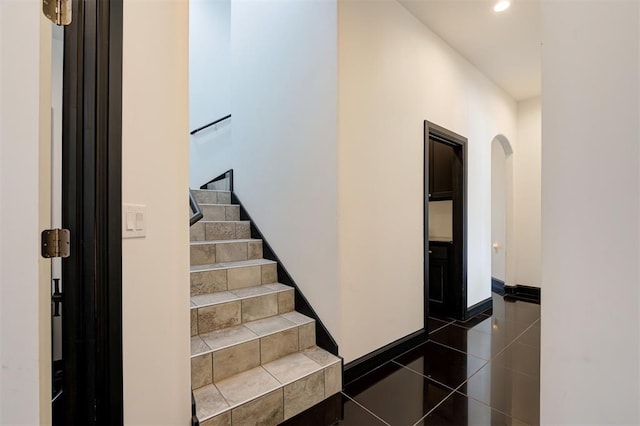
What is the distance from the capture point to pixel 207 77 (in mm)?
4184

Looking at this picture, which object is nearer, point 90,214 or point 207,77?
point 90,214

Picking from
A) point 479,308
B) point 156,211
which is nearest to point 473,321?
point 479,308

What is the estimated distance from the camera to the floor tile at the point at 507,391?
5.89 feet

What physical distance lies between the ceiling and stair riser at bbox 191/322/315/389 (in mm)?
2837

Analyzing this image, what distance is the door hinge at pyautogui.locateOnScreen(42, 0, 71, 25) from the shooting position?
2.93ft

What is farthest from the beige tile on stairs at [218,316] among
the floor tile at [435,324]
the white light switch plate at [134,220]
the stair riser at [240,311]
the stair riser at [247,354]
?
the floor tile at [435,324]

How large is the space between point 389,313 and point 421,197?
1.11 m

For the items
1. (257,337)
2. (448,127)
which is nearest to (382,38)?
(448,127)

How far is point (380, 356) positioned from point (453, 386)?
0.54 meters

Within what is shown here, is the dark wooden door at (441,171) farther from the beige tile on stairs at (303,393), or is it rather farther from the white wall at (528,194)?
the beige tile on stairs at (303,393)

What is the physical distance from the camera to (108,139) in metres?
1.05

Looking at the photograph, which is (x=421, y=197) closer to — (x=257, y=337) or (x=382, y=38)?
(x=382, y=38)

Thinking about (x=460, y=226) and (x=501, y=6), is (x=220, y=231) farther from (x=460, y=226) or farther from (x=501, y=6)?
(x=501, y=6)

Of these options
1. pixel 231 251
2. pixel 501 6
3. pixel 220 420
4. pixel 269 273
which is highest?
pixel 501 6
